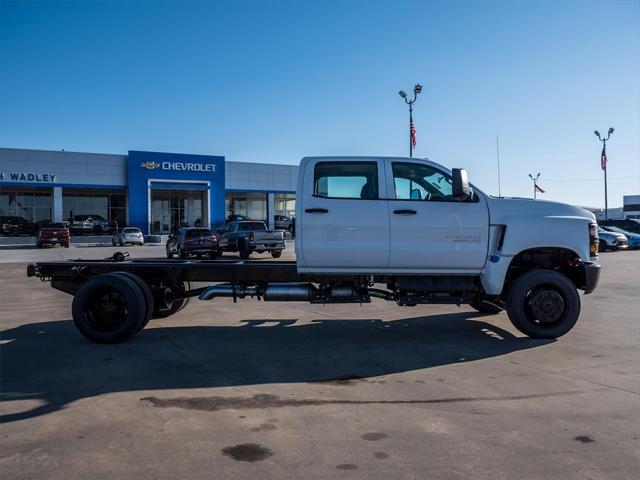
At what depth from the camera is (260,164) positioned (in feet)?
185

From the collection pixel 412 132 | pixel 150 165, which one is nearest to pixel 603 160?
pixel 412 132

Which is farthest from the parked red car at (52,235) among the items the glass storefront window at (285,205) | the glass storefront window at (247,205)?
the glass storefront window at (285,205)

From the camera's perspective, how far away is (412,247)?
22.3ft

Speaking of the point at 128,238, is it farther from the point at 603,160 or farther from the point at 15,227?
the point at 603,160

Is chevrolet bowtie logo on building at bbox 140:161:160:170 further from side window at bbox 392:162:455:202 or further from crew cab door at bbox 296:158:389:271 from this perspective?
side window at bbox 392:162:455:202

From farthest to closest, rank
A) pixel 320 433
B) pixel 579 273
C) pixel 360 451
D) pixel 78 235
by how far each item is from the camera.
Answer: pixel 78 235, pixel 579 273, pixel 320 433, pixel 360 451

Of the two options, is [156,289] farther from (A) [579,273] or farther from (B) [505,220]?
(A) [579,273]

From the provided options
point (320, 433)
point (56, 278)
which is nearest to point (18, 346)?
point (56, 278)

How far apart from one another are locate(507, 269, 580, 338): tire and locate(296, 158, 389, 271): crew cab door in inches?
72.4

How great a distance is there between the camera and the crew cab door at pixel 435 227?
22.2ft

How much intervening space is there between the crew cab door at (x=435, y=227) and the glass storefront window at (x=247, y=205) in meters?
57.0

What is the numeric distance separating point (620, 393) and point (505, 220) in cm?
265

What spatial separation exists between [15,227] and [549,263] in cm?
4862

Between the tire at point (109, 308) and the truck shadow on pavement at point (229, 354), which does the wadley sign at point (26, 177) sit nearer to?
the truck shadow on pavement at point (229, 354)
